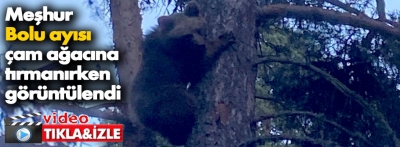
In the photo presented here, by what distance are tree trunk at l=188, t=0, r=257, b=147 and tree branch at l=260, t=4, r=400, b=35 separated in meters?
0.30

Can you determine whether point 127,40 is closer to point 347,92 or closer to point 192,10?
point 192,10

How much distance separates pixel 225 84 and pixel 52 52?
5.71 feet

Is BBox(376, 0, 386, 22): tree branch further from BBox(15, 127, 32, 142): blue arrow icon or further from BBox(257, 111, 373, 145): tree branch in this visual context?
BBox(15, 127, 32, 142): blue arrow icon

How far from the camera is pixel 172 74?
20.9 feet

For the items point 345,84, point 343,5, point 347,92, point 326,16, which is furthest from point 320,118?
point 343,5

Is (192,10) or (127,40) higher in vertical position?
(192,10)

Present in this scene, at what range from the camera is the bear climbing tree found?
6.00m

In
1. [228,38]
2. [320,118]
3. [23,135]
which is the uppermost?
[228,38]

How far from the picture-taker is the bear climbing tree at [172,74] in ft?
19.7

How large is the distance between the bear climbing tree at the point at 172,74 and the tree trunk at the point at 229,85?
0.25 metres

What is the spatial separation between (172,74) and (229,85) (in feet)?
3.43

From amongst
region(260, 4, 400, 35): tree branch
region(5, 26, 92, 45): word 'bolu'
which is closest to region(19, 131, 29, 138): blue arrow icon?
region(5, 26, 92, 45): word 'bolu'

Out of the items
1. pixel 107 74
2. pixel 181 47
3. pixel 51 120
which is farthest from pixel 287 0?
pixel 51 120

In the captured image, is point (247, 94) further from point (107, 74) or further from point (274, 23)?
point (274, 23)
